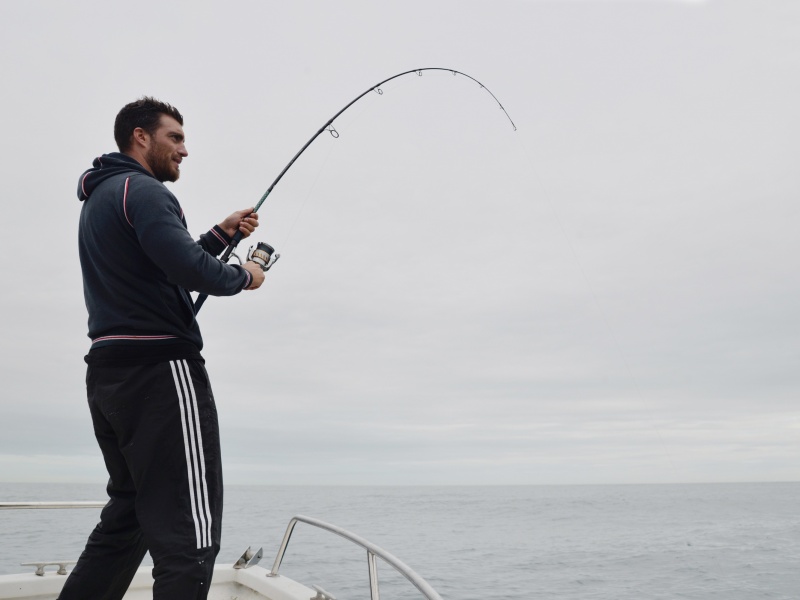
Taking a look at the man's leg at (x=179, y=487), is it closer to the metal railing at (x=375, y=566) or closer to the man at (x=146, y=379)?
the man at (x=146, y=379)

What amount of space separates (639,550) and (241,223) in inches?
908

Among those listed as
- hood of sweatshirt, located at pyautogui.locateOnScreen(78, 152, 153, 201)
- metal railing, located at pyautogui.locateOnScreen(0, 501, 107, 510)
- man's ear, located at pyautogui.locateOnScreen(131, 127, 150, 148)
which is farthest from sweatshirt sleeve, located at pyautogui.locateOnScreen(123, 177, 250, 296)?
metal railing, located at pyautogui.locateOnScreen(0, 501, 107, 510)

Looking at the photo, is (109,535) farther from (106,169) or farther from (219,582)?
(219,582)

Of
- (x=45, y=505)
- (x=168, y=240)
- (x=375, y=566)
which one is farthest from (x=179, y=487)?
(x=45, y=505)

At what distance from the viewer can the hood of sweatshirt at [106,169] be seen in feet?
6.53

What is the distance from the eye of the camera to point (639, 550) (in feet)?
72.1

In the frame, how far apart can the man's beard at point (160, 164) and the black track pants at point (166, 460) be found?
651 millimetres

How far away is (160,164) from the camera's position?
6.86 feet

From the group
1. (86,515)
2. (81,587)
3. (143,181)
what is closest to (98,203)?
(143,181)

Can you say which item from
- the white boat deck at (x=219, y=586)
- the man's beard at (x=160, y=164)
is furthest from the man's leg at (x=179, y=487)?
the white boat deck at (x=219, y=586)

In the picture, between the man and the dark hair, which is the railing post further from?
the dark hair

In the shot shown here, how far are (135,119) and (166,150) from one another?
5.0 inches

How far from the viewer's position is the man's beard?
2076 millimetres

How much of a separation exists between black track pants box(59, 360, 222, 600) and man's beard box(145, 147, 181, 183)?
25.6 inches
